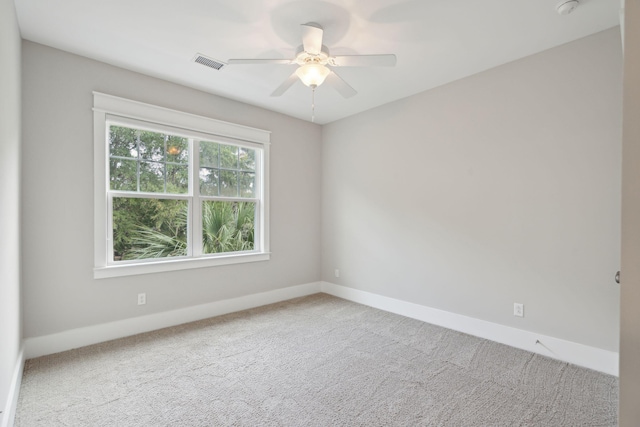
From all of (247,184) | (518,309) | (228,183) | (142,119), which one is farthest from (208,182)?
(518,309)

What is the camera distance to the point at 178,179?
3.57 m

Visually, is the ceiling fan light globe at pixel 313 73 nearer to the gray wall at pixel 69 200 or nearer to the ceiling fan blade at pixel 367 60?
the ceiling fan blade at pixel 367 60

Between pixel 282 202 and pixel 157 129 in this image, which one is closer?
pixel 157 129

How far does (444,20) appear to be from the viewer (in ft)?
7.64

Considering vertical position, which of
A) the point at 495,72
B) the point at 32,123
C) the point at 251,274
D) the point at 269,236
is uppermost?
the point at 495,72

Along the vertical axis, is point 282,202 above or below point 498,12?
below

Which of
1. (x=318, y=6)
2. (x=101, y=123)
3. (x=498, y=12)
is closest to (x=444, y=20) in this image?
(x=498, y=12)

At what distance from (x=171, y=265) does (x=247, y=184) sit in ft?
4.64

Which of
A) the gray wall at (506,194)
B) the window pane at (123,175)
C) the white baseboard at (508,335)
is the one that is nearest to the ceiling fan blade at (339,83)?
the gray wall at (506,194)

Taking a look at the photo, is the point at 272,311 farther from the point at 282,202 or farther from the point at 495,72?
the point at 495,72

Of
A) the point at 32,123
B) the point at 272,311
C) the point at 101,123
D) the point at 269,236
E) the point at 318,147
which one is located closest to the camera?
the point at 32,123

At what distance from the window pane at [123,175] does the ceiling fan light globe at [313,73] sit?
2.05 m

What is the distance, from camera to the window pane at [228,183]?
156 inches

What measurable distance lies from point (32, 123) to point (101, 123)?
1.62 feet
